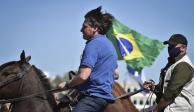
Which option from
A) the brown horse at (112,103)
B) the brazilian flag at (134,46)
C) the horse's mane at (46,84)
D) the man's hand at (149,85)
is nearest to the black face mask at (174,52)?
the man's hand at (149,85)

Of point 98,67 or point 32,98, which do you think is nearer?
point 98,67

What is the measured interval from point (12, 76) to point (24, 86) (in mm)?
254

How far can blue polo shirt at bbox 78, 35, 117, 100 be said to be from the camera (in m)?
8.69

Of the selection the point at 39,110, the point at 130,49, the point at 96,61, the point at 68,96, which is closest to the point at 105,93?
the point at 96,61

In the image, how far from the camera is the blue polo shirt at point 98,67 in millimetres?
8688

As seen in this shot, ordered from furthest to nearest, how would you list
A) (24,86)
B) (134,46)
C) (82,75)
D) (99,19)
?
(134,46) → (24,86) → (99,19) → (82,75)

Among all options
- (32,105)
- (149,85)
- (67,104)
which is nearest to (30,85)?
(32,105)

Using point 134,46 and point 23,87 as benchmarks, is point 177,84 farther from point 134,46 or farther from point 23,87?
point 134,46

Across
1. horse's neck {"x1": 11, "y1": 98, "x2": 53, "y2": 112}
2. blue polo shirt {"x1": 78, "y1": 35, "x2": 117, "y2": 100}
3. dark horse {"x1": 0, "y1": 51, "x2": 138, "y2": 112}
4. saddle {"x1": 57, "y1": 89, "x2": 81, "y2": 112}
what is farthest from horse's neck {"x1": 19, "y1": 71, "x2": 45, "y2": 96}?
blue polo shirt {"x1": 78, "y1": 35, "x2": 117, "y2": 100}

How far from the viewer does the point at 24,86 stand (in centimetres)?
970

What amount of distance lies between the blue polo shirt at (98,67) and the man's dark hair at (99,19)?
21 cm

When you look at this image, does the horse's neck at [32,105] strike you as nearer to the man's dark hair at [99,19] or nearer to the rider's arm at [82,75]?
the rider's arm at [82,75]

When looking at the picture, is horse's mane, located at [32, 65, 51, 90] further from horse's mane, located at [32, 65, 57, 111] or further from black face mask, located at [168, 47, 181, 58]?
black face mask, located at [168, 47, 181, 58]

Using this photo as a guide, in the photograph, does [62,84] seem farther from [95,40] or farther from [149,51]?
[149,51]
